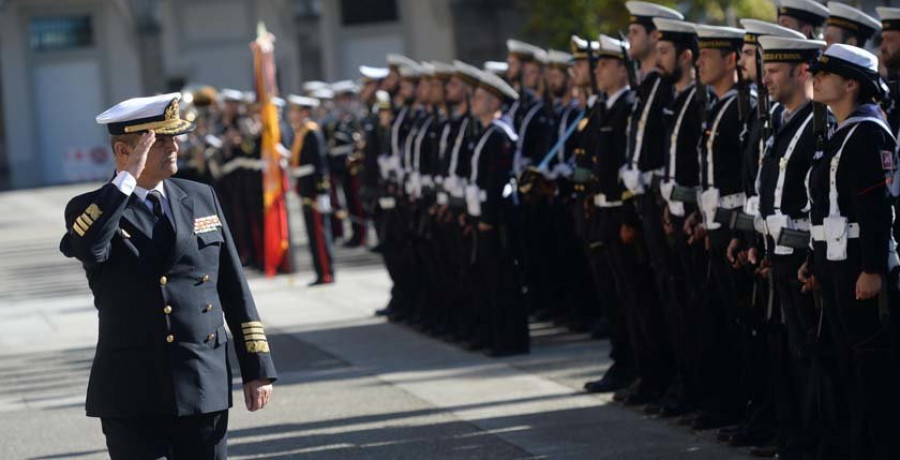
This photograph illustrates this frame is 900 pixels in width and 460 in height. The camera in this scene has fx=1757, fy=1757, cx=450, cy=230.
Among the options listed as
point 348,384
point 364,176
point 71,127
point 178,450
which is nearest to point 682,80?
point 348,384

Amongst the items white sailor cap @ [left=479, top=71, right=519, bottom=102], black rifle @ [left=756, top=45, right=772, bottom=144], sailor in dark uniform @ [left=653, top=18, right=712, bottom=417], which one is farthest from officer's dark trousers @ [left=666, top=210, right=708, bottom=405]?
white sailor cap @ [left=479, top=71, right=519, bottom=102]

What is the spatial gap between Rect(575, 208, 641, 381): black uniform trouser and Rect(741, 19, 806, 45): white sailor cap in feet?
6.49

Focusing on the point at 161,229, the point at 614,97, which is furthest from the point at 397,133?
the point at 161,229

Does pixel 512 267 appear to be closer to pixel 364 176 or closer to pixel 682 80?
pixel 682 80

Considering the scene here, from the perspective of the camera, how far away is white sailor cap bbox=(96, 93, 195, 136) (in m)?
6.02

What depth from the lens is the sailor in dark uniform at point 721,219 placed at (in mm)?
8570

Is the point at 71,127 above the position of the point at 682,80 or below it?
below

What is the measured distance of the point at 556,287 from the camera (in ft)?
45.7

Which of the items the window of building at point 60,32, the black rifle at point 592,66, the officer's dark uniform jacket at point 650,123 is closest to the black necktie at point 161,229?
the officer's dark uniform jacket at point 650,123

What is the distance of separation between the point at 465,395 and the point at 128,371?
4962 mm

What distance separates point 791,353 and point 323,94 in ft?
55.9

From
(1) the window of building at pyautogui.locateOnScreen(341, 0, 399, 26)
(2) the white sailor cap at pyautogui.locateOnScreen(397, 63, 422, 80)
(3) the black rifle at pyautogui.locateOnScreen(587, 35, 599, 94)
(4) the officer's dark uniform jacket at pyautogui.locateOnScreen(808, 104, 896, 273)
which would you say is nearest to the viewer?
(4) the officer's dark uniform jacket at pyautogui.locateOnScreen(808, 104, 896, 273)

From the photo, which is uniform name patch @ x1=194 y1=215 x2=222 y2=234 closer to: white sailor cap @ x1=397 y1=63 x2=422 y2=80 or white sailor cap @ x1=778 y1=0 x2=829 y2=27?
white sailor cap @ x1=778 y1=0 x2=829 y2=27

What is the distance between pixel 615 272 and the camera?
404 inches
